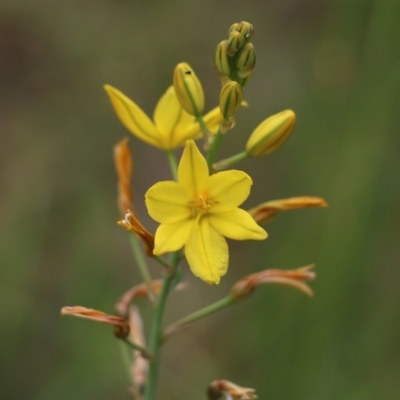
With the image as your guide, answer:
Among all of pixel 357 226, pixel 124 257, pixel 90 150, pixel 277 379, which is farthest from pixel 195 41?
pixel 277 379

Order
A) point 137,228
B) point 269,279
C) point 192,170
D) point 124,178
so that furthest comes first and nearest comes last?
point 124,178
point 269,279
point 192,170
point 137,228

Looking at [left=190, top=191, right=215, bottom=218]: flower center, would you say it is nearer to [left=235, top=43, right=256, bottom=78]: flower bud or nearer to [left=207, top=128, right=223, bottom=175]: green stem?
[left=207, top=128, right=223, bottom=175]: green stem

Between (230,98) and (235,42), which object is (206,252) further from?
(235,42)

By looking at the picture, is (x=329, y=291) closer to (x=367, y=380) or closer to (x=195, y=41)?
(x=367, y=380)

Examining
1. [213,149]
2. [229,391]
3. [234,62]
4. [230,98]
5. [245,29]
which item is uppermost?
[245,29]

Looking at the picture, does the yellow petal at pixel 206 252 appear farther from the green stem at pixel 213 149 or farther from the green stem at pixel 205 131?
the green stem at pixel 205 131

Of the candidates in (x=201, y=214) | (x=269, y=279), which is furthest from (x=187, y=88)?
(x=269, y=279)
